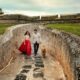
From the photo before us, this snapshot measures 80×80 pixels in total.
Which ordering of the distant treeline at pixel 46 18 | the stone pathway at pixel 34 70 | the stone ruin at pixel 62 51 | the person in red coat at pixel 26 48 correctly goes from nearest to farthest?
the stone ruin at pixel 62 51, the stone pathway at pixel 34 70, the person in red coat at pixel 26 48, the distant treeline at pixel 46 18

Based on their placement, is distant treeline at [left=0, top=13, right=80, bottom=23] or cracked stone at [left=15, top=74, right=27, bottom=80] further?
distant treeline at [left=0, top=13, right=80, bottom=23]

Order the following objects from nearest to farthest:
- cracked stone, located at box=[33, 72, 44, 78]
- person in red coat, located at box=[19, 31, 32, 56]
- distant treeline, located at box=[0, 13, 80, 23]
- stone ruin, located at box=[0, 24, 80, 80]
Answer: stone ruin, located at box=[0, 24, 80, 80], cracked stone, located at box=[33, 72, 44, 78], person in red coat, located at box=[19, 31, 32, 56], distant treeline, located at box=[0, 13, 80, 23]

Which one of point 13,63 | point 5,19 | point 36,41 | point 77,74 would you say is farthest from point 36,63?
point 5,19

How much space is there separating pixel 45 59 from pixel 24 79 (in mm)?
7260

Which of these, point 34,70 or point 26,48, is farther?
point 26,48

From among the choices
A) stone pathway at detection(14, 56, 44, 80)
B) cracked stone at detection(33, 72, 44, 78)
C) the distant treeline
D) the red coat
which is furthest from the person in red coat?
the distant treeline

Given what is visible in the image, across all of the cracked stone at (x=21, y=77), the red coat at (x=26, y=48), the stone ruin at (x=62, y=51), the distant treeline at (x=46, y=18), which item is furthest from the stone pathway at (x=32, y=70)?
the distant treeline at (x=46, y=18)

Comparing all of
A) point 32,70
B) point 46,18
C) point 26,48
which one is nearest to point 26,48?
point 26,48

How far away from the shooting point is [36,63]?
78.3ft

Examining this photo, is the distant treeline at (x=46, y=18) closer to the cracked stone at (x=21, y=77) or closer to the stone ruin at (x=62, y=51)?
the stone ruin at (x=62, y=51)

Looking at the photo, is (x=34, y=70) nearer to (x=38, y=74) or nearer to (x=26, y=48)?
(x=38, y=74)

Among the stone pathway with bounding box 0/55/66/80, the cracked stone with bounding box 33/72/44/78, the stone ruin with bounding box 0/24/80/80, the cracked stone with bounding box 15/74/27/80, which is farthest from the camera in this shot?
the cracked stone with bounding box 33/72/44/78

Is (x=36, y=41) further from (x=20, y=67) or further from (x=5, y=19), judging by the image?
(x=5, y=19)

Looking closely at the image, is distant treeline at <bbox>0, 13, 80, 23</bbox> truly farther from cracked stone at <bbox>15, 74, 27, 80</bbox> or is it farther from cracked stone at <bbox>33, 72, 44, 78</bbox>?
cracked stone at <bbox>15, 74, 27, 80</bbox>
